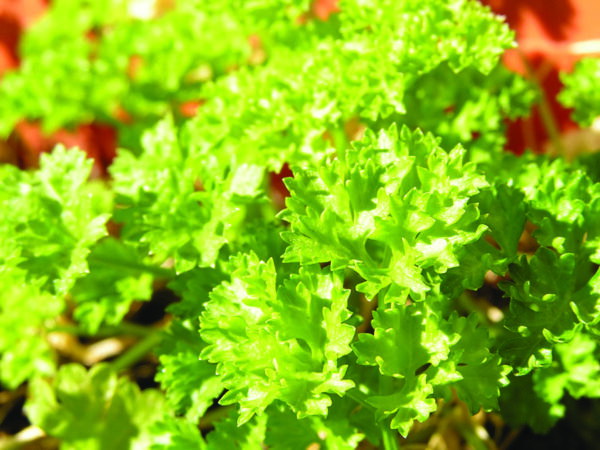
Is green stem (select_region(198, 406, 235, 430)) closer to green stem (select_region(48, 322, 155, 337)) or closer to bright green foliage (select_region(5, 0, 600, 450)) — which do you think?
bright green foliage (select_region(5, 0, 600, 450))

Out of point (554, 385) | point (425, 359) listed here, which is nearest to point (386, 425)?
point (425, 359)

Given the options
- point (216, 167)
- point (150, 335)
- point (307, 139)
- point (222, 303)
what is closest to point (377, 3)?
point (307, 139)

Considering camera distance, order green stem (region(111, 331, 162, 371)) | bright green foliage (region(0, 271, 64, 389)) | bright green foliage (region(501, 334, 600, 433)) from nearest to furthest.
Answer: bright green foliage (region(501, 334, 600, 433)) → bright green foliage (region(0, 271, 64, 389)) → green stem (region(111, 331, 162, 371))

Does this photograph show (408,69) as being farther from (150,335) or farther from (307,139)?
(150,335)

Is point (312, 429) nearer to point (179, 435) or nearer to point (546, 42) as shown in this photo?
point (179, 435)

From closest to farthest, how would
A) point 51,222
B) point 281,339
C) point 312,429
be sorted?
point 281,339, point 312,429, point 51,222

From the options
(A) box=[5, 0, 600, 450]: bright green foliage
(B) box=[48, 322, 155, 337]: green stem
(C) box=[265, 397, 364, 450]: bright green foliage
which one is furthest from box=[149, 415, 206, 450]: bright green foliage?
(B) box=[48, 322, 155, 337]: green stem

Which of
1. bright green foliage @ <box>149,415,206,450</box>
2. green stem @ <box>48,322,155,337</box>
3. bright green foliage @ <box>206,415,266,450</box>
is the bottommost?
green stem @ <box>48,322,155,337</box>
